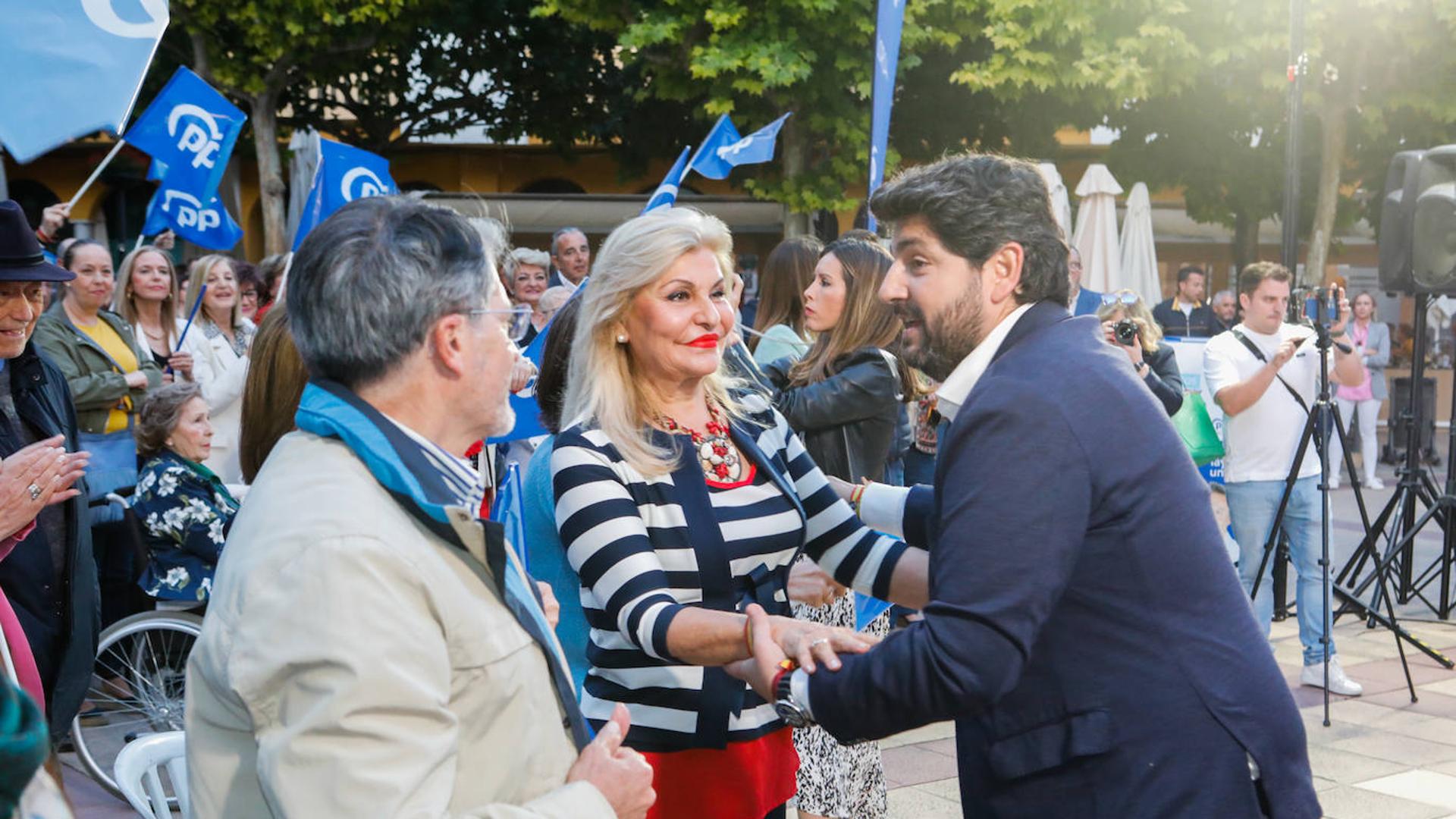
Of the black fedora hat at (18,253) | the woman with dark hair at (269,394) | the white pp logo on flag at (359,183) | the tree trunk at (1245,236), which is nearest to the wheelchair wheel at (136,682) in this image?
the black fedora hat at (18,253)

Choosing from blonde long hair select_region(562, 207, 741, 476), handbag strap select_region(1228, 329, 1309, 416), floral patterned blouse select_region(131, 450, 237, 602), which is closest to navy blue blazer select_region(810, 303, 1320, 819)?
blonde long hair select_region(562, 207, 741, 476)

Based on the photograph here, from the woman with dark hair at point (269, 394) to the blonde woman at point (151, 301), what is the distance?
5032mm

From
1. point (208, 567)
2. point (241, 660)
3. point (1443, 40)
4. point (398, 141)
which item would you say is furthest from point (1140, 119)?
point (241, 660)

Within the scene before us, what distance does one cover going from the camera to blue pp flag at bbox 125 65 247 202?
27.6 ft

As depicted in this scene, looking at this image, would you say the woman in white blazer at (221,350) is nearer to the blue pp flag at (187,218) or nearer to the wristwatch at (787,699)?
the blue pp flag at (187,218)

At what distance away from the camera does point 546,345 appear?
3.75 meters

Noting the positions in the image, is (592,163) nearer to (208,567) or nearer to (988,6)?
(988,6)

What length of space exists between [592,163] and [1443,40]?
1642cm

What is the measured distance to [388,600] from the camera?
1703 millimetres

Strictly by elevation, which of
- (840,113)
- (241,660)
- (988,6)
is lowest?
(241,660)

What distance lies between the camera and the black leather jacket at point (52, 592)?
420 cm

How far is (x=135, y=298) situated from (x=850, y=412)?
16.5ft

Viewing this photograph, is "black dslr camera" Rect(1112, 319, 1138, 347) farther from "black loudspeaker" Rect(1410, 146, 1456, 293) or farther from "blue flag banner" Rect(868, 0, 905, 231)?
"black loudspeaker" Rect(1410, 146, 1456, 293)

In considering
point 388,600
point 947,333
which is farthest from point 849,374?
point 388,600
